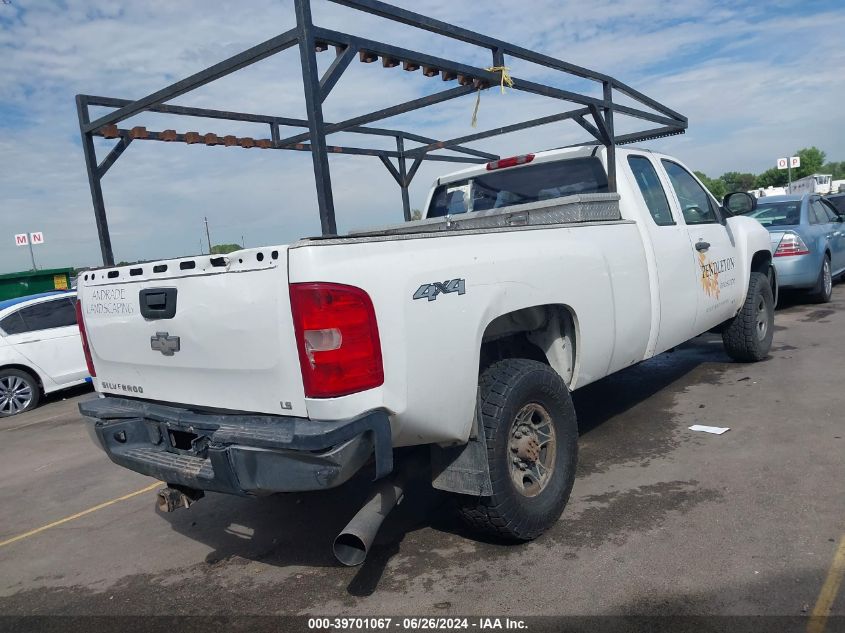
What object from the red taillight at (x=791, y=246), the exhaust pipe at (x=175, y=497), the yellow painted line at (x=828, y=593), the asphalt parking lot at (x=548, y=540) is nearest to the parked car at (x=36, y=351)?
the asphalt parking lot at (x=548, y=540)

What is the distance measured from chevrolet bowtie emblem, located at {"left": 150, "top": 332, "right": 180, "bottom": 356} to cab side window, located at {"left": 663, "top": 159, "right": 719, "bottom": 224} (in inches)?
156

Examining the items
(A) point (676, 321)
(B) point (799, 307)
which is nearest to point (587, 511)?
(A) point (676, 321)

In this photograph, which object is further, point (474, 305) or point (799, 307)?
point (799, 307)

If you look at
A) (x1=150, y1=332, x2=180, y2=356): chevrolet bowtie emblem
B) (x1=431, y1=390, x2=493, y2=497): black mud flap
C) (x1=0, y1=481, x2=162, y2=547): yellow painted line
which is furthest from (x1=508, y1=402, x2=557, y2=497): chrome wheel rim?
(x1=0, y1=481, x2=162, y2=547): yellow painted line

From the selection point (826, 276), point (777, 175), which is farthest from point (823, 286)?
point (777, 175)

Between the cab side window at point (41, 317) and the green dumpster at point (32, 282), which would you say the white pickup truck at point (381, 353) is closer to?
the cab side window at point (41, 317)

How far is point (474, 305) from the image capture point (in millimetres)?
3016

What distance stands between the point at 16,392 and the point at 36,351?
1.99 feet

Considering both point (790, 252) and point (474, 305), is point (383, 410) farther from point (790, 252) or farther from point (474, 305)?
point (790, 252)

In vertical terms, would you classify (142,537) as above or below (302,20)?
below

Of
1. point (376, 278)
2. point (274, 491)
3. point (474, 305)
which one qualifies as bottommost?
point (274, 491)

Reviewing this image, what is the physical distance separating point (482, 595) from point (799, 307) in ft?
30.0

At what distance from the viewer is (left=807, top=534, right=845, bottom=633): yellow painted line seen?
8.36 feet

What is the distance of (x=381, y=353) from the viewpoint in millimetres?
2633
